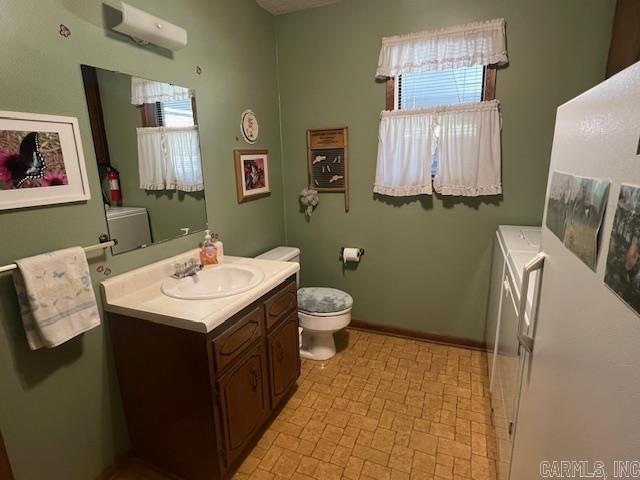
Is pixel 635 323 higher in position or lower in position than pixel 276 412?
higher

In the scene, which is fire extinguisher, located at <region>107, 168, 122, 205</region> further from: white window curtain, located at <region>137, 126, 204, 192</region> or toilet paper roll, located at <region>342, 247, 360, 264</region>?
toilet paper roll, located at <region>342, 247, 360, 264</region>

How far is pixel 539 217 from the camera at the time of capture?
224 centimetres

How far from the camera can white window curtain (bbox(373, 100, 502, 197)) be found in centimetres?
222

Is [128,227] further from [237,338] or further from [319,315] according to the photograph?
[319,315]

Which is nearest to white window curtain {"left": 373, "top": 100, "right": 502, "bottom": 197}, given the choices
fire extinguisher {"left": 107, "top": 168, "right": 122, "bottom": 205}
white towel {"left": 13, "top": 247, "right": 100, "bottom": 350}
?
fire extinguisher {"left": 107, "top": 168, "right": 122, "bottom": 205}

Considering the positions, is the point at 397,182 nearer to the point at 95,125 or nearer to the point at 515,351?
the point at 515,351

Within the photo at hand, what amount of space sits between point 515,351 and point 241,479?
1363 millimetres

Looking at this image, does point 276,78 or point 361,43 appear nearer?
point 361,43

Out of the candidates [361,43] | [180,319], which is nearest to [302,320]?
[180,319]

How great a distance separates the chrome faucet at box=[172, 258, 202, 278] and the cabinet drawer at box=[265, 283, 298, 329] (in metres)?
0.45

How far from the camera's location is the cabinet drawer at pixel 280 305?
1739mm

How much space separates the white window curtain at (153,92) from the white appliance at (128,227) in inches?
20.7

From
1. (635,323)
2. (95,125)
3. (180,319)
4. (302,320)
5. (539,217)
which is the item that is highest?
(95,125)

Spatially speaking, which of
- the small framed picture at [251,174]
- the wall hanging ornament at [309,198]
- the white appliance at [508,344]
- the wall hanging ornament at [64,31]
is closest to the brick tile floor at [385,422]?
the white appliance at [508,344]
